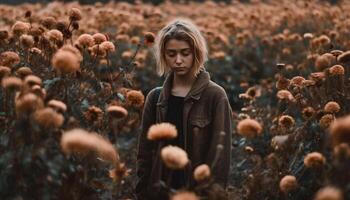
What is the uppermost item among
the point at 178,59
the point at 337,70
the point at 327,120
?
the point at 178,59

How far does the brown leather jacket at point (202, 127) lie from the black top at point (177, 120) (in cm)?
4

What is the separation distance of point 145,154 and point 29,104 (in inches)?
51.8

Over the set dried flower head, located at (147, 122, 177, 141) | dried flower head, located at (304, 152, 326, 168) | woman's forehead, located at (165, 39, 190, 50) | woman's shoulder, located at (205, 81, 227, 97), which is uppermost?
woman's forehead, located at (165, 39, 190, 50)

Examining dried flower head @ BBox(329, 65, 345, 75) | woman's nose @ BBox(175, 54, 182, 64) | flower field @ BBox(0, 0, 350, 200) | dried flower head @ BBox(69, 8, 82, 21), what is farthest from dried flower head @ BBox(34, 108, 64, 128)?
dried flower head @ BBox(329, 65, 345, 75)

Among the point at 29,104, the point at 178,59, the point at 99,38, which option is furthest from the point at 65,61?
the point at 99,38

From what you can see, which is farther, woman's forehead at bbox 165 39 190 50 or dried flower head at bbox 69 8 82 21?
dried flower head at bbox 69 8 82 21

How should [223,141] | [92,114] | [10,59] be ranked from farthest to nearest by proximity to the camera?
[223,141] → [10,59] → [92,114]

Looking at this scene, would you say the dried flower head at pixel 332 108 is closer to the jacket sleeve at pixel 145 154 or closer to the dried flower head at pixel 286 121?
the dried flower head at pixel 286 121

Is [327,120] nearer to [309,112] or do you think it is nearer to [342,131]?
[309,112]

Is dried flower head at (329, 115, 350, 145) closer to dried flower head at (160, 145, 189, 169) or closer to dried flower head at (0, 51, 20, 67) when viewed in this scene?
dried flower head at (160, 145, 189, 169)

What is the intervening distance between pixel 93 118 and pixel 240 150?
9.26 ft

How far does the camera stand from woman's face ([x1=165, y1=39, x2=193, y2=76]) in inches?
138

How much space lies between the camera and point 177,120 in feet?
12.0

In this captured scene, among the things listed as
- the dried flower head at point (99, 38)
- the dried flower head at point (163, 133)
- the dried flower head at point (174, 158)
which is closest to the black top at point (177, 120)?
the dried flower head at point (99, 38)
